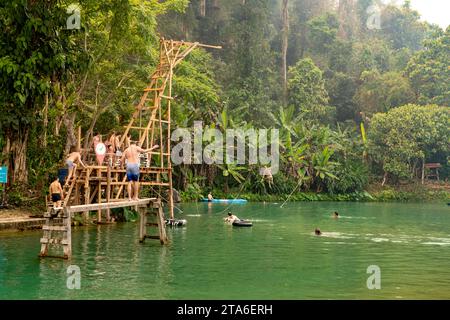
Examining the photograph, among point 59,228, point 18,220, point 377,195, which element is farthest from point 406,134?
point 59,228

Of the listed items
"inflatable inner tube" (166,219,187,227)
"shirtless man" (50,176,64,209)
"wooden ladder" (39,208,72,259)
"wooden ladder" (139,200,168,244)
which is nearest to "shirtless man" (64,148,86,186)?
"shirtless man" (50,176,64,209)

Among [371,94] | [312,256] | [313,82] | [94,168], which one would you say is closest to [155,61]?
[94,168]

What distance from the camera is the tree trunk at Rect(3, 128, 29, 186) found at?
18.8m

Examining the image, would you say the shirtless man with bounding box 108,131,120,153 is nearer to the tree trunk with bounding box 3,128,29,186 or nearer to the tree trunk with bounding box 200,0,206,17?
the tree trunk with bounding box 3,128,29,186

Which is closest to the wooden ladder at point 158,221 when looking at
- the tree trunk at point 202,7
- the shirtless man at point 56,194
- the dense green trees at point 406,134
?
the shirtless man at point 56,194

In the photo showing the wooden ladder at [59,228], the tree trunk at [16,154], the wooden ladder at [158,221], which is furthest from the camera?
the tree trunk at [16,154]

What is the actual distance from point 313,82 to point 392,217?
22.0m

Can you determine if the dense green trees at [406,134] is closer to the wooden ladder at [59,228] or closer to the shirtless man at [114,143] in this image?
the shirtless man at [114,143]

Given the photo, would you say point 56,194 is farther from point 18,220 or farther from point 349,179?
point 349,179

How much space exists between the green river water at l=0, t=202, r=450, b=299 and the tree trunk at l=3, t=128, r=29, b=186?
248 cm

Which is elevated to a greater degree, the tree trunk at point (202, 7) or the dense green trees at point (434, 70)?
the tree trunk at point (202, 7)

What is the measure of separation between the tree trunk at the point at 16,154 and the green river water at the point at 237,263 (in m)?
2.48

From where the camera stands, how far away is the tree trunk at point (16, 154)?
1880 cm

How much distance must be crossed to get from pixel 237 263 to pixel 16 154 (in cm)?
909
